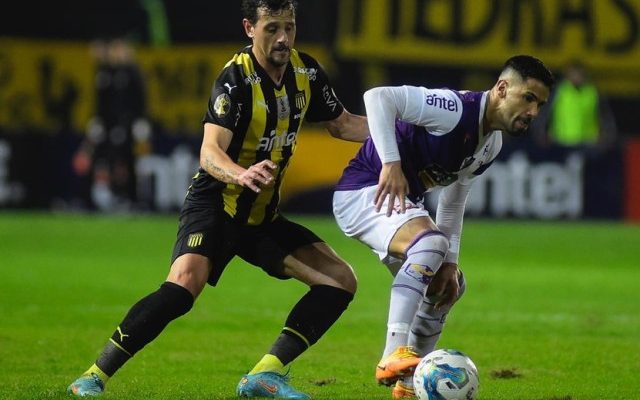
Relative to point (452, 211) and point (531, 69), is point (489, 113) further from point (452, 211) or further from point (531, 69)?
point (452, 211)

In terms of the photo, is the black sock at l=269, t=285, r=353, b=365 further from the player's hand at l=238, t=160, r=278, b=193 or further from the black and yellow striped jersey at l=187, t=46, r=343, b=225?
the player's hand at l=238, t=160, r=278, b=193

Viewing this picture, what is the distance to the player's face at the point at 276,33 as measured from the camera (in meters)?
6.83

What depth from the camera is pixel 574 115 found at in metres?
21.2

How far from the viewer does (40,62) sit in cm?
2181

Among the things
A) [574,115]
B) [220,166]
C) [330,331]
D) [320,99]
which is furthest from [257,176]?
[574,115]

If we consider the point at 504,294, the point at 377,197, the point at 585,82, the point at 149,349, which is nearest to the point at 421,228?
the point at 377,197

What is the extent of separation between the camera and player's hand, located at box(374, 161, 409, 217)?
6656mm

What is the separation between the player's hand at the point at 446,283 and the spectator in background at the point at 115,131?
1375cm

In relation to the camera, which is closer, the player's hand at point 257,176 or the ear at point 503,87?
the player's hand at point 257,176

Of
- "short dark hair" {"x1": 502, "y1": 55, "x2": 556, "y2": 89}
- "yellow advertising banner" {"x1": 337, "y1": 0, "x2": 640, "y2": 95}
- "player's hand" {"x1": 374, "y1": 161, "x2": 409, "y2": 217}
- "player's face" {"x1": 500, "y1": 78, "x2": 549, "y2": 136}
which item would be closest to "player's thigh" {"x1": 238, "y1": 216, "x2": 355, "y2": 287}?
"player's hand" {"x1": 374, "y1": 161, "x2": 409, "y2": 217}

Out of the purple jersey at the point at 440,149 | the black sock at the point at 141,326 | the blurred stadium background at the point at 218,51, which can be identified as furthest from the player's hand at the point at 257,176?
the blurred stadium background at the point at 218,51

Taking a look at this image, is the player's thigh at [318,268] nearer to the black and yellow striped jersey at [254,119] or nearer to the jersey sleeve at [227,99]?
the black and yellow striped jersey at [254,119]

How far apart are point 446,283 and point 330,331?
2963 mm

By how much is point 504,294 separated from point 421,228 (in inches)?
222
